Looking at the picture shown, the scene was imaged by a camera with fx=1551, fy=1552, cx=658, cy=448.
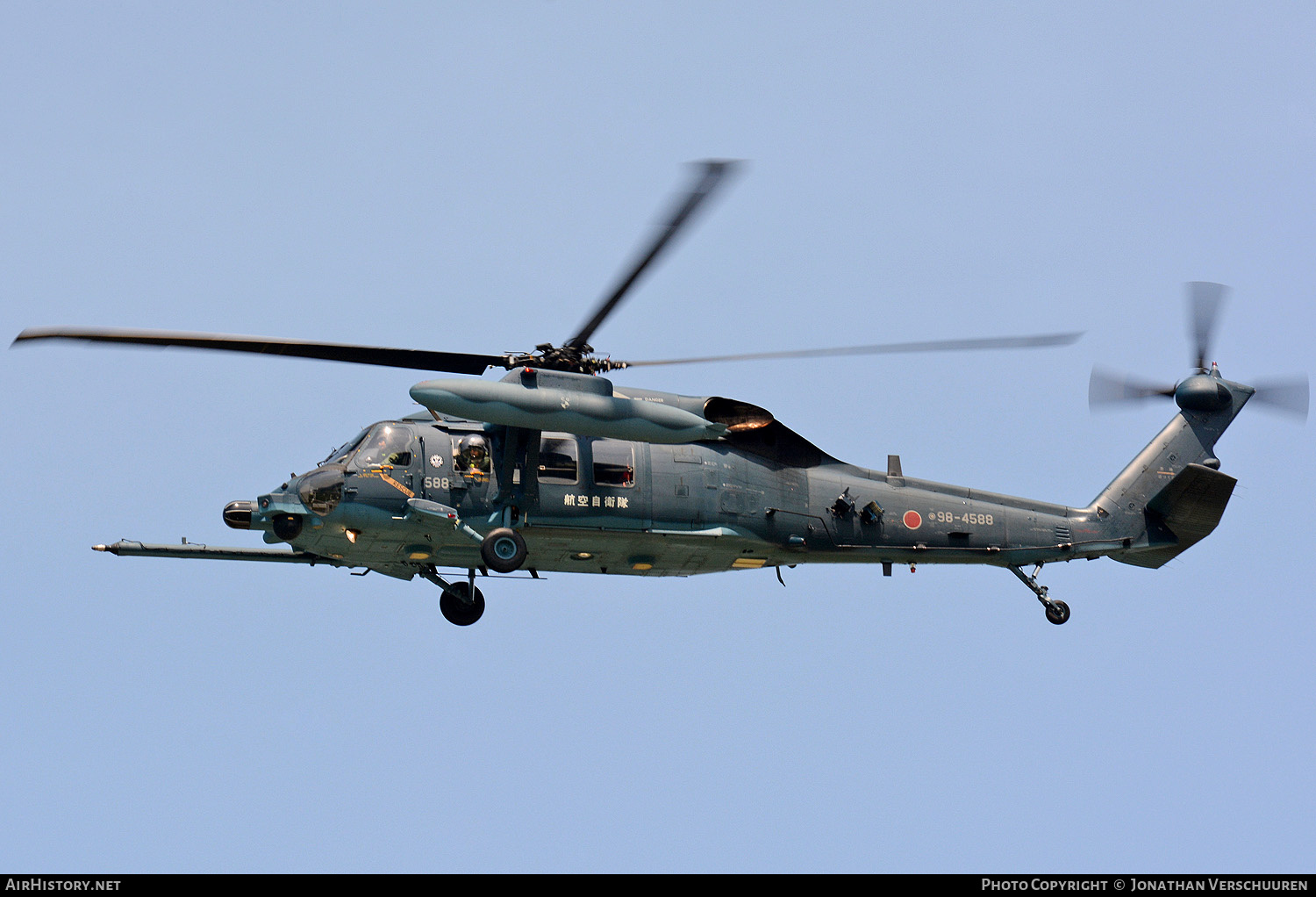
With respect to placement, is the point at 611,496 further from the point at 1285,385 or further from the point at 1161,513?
the point at 1285,385

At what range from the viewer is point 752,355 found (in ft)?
75.0

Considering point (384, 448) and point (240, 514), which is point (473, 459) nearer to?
point (384, 448)

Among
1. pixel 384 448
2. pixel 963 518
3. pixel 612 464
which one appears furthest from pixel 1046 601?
pixel 384 448

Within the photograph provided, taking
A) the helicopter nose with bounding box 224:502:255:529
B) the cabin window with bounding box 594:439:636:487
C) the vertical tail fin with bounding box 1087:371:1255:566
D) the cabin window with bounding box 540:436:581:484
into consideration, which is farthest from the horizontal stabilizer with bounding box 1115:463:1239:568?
the helicopter nose with bounding box 224:502:255:529

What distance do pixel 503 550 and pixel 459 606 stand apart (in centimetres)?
315

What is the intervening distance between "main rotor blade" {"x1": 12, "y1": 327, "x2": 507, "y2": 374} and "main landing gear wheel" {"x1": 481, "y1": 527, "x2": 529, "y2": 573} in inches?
97.8

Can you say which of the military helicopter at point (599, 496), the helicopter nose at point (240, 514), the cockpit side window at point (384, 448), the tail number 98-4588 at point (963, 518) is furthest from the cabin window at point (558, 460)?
the tail number 98-4588 at point (963, 518)

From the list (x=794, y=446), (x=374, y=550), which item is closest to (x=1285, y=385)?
(x=794, y=446)

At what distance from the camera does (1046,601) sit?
1091 inches

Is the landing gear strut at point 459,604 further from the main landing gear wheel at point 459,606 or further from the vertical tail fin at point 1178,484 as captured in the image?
the vertical tail fin at point 1178,484

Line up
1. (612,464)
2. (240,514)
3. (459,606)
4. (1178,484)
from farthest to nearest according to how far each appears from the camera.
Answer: (1178,484)
(459,606)
(612,464)
(240,514)

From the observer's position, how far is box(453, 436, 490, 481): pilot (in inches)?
935
